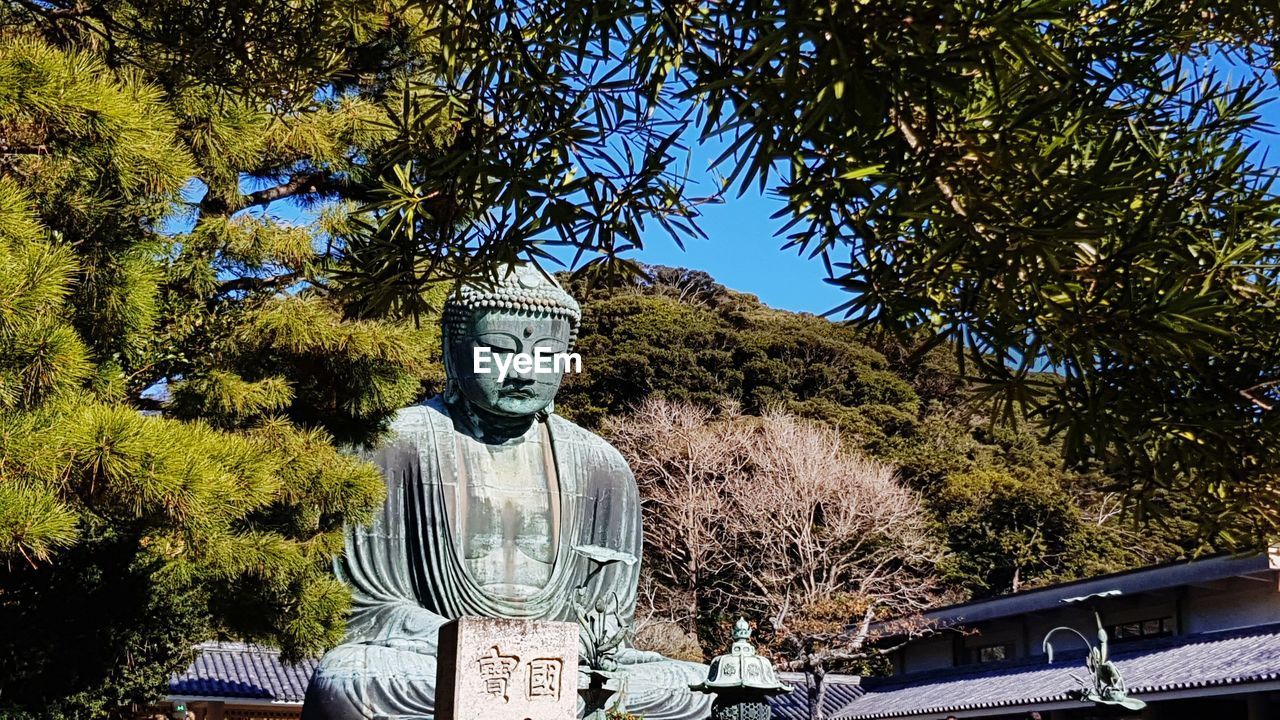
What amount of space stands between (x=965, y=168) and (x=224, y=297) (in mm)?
6993

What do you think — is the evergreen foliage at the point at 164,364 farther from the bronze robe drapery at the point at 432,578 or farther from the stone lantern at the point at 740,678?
the stone lantern at the point at 740,678

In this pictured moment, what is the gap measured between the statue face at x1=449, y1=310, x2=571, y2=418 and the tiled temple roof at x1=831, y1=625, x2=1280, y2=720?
22.7 ft

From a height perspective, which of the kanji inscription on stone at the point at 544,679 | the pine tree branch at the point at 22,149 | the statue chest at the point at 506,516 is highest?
the pine tree branch at the point at 22,149

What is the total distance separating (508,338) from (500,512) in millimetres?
1223

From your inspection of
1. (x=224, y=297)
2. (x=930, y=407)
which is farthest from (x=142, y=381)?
(x=930, y=407)

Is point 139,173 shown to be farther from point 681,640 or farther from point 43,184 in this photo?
point 681,640

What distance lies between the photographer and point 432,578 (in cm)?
880

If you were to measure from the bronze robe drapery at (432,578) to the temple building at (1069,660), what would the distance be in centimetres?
425

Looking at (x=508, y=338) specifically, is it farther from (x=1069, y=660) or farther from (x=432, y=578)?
(x=1069, y=660)

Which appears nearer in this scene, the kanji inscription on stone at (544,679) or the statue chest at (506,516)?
the kanji inscription on stone at (544,679)

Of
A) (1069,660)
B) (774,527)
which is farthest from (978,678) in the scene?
(774,527)

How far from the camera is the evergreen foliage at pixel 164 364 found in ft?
16.7
